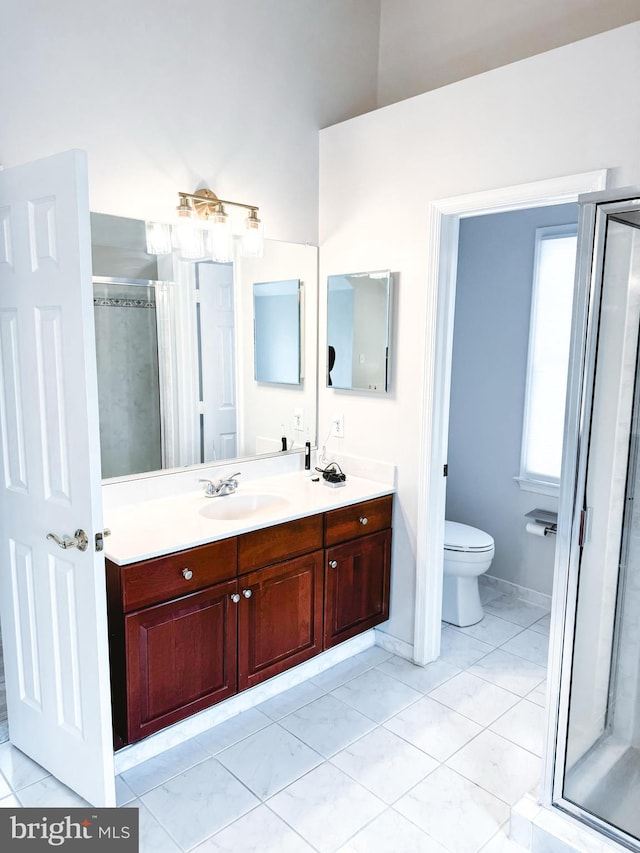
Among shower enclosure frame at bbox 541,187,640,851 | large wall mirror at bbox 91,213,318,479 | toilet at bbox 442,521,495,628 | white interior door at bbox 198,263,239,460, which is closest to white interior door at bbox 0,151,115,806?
large wall mirror at bbox 91,213,318,479

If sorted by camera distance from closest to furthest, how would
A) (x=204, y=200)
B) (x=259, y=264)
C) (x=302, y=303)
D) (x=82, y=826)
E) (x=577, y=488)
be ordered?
(x=577, y=488), (x=82, y=826), (x=204, y=200), (x=259, y=264), (x=302, y=303)

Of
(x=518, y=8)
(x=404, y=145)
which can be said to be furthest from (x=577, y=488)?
(x=518, y=8)

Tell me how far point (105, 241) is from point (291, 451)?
131 centimetres

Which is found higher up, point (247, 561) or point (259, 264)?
point (259, 264)

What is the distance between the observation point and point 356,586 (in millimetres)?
2883

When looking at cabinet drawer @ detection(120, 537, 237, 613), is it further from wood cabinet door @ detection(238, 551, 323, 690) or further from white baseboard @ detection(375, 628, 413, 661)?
white baseboard @ detection(375, 628, 413, 661)

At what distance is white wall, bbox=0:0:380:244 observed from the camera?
2178 mm

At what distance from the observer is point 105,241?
2.38 m

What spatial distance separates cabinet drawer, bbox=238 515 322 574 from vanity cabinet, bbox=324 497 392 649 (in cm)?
Answer: 8

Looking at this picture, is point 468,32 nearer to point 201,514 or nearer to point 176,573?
point 201,514

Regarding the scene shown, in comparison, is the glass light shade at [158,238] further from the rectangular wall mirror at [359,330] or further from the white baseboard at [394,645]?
the white baseboard at [394,645]

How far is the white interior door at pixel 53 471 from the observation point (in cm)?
175

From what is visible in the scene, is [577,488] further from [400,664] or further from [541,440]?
[541,440]

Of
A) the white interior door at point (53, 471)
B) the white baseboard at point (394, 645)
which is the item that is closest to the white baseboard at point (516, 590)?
the white baseboard at point (394, 645)
